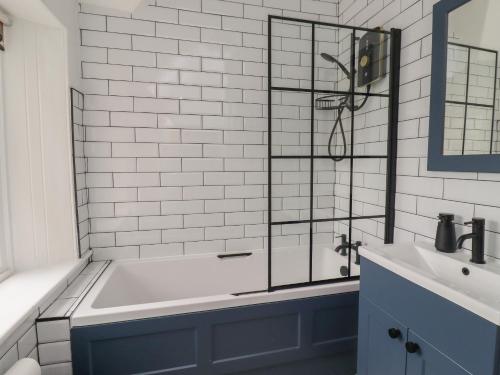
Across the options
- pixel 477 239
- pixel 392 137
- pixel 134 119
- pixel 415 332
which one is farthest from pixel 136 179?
pixel 477 239

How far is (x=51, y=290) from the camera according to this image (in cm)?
151

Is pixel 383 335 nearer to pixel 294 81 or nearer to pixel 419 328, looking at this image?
pixel 419 328

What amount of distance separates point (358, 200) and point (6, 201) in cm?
233

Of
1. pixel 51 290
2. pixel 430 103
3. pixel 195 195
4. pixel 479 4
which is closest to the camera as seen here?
pixel 479 4

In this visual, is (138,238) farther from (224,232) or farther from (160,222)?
A: (224,232)

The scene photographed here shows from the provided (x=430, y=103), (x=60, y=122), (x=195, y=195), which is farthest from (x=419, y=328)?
(x=60, y=122)

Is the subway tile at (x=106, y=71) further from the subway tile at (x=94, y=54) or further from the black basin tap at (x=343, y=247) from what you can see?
the black basin tap at (x=343, y=247)

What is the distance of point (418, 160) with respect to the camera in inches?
68.6

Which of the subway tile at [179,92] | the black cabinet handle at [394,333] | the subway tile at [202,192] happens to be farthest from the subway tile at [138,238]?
the black cabinet handle at [394,333]

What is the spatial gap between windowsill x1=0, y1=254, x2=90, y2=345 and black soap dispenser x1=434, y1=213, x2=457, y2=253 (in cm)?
190

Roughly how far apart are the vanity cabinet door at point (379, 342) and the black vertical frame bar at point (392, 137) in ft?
2.19

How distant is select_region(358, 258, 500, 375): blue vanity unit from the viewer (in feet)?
3.05

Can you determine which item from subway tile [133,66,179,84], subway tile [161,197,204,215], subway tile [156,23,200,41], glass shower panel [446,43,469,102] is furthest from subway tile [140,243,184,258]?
glass shower panel [446,43,469,102]

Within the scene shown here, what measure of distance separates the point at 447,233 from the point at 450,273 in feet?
0.61
